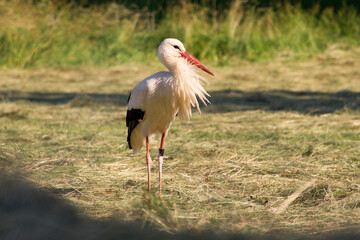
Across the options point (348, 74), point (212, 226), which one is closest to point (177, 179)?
point (212, 226)

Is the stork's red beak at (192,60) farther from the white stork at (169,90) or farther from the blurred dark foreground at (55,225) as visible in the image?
the blurred dark foreground at (55,225)

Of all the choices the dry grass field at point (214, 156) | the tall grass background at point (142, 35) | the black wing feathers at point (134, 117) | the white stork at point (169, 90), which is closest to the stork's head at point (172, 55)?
the white stork at point (169, 90)

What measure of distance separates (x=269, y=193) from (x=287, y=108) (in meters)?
3.67

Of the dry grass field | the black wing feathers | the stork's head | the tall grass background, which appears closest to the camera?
the dry grass field

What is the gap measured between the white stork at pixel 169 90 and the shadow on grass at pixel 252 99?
316 centimetres

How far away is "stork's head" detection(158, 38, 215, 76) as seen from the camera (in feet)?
13.0

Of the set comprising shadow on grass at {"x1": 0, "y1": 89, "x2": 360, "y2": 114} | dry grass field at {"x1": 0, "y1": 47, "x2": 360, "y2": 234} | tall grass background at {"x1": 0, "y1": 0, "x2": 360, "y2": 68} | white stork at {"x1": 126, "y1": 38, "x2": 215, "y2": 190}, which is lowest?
dry grass field at {"x1": 0, "y1": 47, "x2": 360, "y2": 234}

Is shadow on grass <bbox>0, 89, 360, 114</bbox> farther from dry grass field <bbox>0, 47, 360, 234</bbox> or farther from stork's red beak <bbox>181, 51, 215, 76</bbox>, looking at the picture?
stork's red beak <bbox>181, 51, 215, 76</bbox>

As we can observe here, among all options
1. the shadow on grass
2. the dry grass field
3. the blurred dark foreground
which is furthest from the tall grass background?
the blurred dark foreground

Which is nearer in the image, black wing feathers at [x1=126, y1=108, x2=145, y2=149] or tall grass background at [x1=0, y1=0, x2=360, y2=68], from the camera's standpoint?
black wing feathers at [x1=126, y1=108, x2=145, y2=149]

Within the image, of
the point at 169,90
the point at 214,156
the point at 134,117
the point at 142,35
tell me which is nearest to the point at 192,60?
the point at 169,90

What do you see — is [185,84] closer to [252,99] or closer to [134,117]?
[134,117]

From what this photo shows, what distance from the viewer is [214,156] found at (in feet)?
16.2

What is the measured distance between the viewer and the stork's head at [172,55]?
395cm
